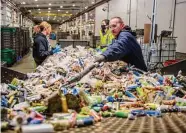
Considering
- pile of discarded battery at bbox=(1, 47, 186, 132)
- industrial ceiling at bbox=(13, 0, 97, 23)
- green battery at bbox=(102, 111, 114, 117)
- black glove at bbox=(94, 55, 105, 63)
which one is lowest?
green battery at bbox=(102, 111, 114, 117)

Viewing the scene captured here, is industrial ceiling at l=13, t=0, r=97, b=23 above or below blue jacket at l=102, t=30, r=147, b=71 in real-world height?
above

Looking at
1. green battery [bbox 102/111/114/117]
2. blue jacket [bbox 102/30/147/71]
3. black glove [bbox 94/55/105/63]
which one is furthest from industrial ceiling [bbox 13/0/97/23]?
green battery [bbox 102/111/114/117]

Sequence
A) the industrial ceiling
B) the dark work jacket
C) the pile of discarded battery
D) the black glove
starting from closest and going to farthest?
the pile of discarded battery, the black glove, the dark work jacket, the industrial ceiling

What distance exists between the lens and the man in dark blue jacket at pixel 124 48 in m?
3.29

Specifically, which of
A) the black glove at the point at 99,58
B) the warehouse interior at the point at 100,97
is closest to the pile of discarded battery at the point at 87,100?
the warehouse interior at the point at 100,97

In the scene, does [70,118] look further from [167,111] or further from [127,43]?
[127,43]

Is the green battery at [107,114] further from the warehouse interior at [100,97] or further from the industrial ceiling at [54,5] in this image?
the industrial ceiling at [54,5]

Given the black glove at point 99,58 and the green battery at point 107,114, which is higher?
the black glove at point 99,58

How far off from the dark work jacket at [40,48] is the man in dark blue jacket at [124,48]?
6.72 ft

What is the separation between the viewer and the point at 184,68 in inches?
180

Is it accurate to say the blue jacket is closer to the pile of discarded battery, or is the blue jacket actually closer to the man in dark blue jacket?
the man in dark blue jacket

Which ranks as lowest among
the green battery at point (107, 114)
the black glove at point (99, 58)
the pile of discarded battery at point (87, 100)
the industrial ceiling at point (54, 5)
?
the green battery at point (107, 114)

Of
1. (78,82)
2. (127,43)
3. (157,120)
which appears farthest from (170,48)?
(157,120)

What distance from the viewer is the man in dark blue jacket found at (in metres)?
3.29
